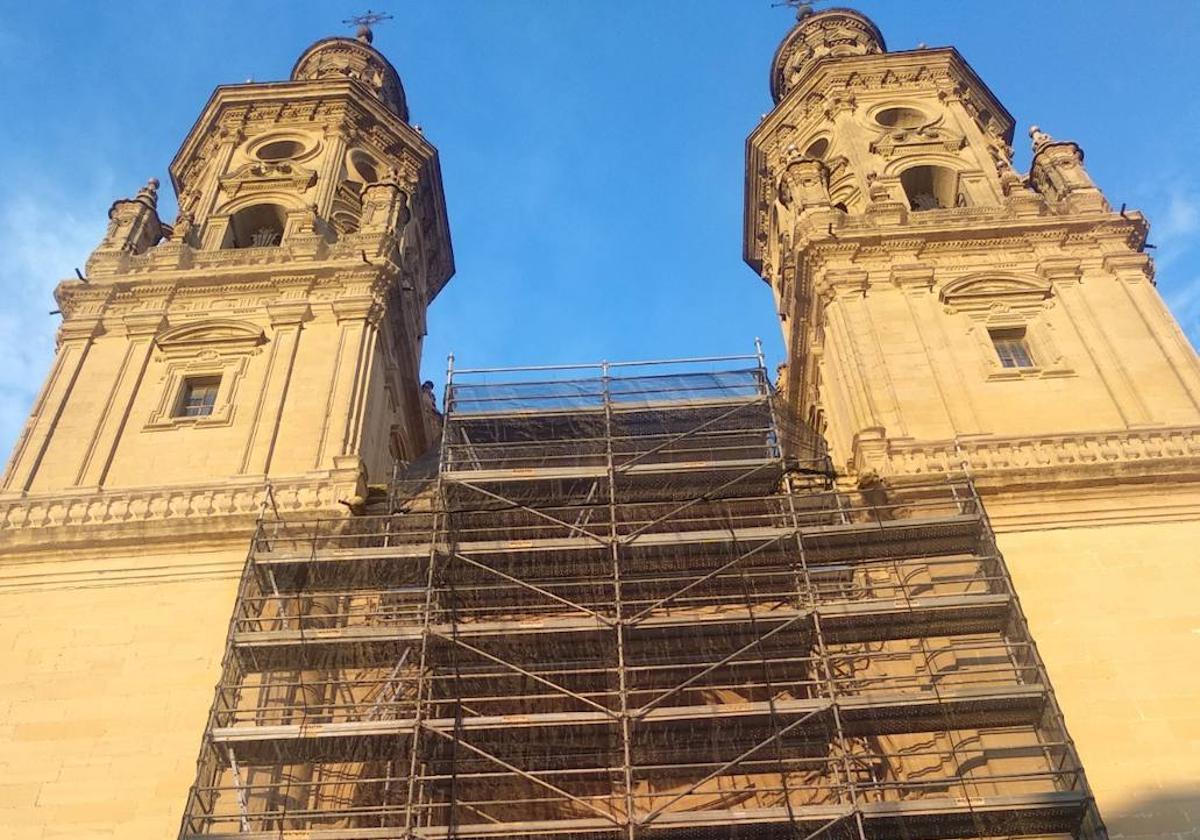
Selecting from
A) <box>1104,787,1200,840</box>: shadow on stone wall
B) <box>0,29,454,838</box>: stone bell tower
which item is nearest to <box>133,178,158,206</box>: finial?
<box>0,29,454,838</box>: stone bell tower

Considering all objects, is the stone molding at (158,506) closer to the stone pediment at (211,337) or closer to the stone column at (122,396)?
the stone column at (122,396)

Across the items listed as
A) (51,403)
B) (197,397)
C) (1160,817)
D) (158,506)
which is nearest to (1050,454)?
(1160,817)

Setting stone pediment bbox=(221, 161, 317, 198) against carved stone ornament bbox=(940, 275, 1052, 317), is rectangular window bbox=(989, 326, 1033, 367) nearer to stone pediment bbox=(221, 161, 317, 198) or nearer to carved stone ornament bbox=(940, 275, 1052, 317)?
carved stone ornament bbox=(940, 275, 1052, 317)

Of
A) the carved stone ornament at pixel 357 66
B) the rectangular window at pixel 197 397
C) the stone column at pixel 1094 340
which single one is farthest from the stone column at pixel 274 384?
the carved stone ornament at pixel 357 66

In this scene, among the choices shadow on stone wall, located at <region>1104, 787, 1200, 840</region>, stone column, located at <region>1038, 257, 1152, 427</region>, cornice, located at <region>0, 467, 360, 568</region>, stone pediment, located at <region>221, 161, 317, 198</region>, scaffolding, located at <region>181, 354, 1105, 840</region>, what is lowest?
shadow on stone wall, located at <region>1104, 787, 1200, 840</region>

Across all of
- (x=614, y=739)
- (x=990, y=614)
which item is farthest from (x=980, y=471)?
(x=614, y=739)

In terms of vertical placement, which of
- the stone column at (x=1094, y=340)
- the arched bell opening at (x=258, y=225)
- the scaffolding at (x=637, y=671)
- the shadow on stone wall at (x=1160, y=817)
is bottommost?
the shadow on stone wall at (x=1160, y=817)

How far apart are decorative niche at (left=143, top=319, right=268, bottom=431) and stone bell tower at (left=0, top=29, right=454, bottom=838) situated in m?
0.04

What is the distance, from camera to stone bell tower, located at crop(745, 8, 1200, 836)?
17875 millimetres

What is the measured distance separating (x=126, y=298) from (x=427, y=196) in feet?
37.8

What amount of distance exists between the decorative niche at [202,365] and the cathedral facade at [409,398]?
6 centimetres

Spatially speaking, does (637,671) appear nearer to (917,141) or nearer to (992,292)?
(992,292)

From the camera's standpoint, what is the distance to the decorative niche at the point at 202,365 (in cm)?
2423

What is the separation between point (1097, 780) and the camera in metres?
16.3
